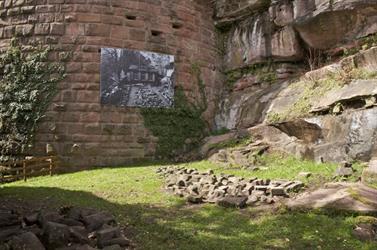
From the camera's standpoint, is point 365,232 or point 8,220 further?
point 8,220

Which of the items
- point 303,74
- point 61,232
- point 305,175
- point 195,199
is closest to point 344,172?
point 305,175

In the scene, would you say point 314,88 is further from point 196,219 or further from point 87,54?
point 87,54

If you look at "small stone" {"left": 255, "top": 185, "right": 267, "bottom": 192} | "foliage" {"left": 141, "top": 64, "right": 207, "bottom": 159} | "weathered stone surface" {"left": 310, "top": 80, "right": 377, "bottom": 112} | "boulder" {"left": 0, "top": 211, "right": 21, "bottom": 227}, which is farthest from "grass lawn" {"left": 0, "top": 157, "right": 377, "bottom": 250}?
"foliage" {"left": 141, "top": 64, "right": 207, "bottom": 159}

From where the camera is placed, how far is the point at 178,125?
1322 cm

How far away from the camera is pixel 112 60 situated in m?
12.4

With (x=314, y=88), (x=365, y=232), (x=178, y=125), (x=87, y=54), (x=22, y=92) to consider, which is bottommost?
(x=365, y=232)

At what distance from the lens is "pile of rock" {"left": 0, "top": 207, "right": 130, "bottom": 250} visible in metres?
4.32

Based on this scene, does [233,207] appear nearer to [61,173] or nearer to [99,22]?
[61,173]

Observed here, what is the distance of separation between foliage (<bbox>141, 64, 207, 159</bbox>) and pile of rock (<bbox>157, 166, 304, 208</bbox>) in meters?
3.87

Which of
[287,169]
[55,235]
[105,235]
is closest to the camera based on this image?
[55,235]

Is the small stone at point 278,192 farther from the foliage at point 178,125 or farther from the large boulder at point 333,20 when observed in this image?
the large boulder at point 333,20

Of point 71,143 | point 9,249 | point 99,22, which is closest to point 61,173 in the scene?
point 71,143

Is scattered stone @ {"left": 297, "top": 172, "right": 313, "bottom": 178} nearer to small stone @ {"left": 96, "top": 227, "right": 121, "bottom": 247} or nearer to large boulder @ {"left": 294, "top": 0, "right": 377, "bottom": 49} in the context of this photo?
small stone @ {"left": 96, "top": 227, "right": 121, "bottom": 247}

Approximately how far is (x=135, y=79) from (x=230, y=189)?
636 cm
